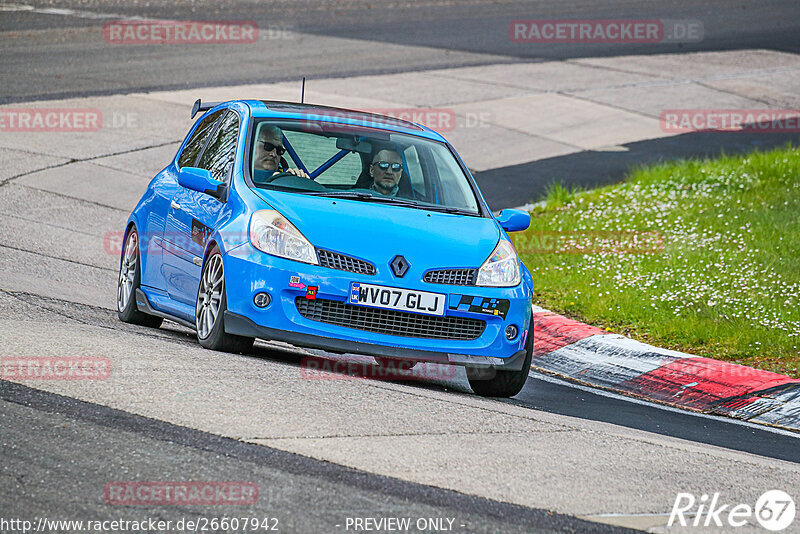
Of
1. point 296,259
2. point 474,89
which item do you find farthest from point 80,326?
point 474,89

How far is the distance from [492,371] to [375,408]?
155cm

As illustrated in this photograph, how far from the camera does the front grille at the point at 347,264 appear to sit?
6.95m

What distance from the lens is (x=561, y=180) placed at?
51.5ft

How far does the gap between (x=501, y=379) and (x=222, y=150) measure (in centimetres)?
251

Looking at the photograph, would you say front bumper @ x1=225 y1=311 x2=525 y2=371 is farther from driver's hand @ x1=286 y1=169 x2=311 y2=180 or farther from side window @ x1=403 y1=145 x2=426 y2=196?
side window @ x1=403 y1=145 x2=426 y2=196

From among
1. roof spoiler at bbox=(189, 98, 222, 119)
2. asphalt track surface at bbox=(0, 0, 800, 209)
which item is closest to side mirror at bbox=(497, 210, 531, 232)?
roof spoiler at bbox=(189, 98, 222, 119)

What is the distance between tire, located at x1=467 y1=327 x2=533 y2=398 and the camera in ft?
24.7

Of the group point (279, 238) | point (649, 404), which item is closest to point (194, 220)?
point (279, 238)

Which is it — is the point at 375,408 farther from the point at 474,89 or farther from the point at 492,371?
the point at 474,89

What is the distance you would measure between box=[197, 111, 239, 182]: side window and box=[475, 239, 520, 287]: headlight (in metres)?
1.83

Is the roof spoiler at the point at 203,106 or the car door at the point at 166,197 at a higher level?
the roof spoiler at the point at 203,106

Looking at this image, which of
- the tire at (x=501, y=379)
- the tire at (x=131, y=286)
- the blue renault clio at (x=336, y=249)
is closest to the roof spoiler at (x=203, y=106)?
the blue renault clio at (x=336, y=249)

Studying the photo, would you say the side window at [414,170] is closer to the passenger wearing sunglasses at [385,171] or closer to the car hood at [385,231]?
the passenger wearing sunglasses at [385,171]

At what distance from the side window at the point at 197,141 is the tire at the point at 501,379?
273 cm
